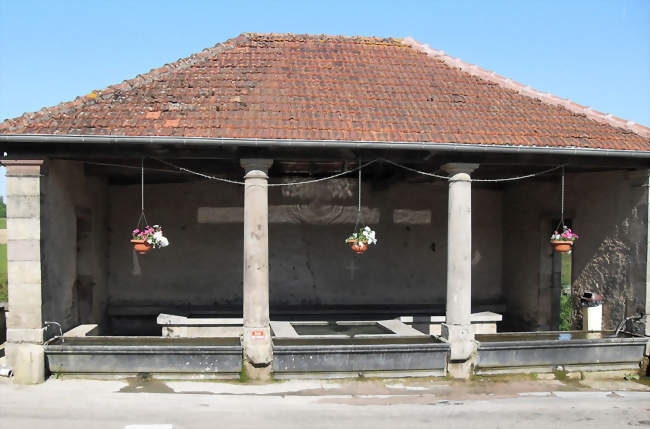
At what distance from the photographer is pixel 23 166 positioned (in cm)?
671

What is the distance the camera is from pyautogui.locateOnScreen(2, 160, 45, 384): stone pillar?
665cm

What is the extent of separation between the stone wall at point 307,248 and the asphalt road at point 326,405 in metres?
3.68

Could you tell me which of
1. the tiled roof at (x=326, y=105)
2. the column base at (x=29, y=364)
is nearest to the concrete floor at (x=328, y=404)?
the column base at (x=29, y=364)

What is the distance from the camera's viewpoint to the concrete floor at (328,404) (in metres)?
5.58

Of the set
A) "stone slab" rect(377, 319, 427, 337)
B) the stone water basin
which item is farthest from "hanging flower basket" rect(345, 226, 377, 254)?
"stone slab" rect(377, 319, 427, 337)

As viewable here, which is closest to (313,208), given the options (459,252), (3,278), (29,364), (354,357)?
(459,252)

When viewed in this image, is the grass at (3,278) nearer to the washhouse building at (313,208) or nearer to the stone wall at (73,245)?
the stone wall at (73,245)

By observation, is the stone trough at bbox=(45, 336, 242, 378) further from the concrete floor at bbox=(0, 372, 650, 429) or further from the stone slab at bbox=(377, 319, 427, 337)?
the stone slab at bbox=(377, 319, 427, 337)

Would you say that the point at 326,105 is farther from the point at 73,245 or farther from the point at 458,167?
the point at 73,245

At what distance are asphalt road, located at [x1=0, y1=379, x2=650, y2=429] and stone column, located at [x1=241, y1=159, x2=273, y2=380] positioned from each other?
0.41m

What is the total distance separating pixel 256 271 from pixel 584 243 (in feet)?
17.6

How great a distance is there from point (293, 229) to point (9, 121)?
5.25 metres

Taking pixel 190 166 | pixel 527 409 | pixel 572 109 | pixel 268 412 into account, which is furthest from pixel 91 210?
pixel 572 109

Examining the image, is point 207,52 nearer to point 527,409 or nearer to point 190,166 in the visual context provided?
point 190,166
